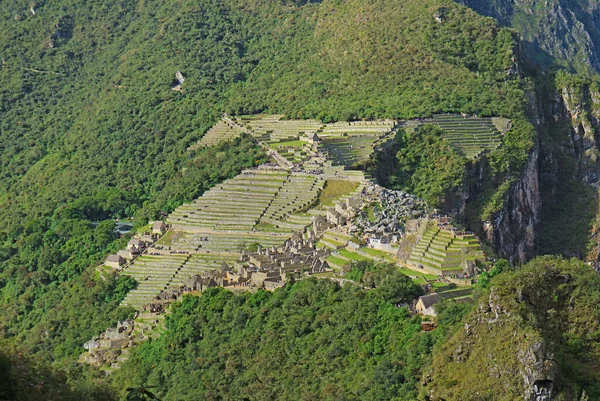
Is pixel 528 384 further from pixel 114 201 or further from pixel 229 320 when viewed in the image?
pixel 114 201

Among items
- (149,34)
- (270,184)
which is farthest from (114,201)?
(149,34)

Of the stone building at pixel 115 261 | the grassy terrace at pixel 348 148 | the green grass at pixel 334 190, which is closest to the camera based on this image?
the stone building at pixel 115 261

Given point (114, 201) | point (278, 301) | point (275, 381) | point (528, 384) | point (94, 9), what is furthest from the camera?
point (94, 9)

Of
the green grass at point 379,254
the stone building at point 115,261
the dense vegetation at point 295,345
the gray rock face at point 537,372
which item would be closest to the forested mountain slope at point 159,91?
the stone building at point 115,261

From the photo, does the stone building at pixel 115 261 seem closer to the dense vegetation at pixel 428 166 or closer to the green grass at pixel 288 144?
the dense vegetation at pixel 428 166

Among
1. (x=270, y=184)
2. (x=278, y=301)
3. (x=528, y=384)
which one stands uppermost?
(x=528, y=384)
